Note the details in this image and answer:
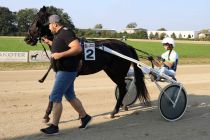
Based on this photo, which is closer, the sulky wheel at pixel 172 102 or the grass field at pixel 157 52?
the sulky wheel at pixel 172 102

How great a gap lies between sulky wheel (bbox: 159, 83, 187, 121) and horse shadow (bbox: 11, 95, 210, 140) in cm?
13

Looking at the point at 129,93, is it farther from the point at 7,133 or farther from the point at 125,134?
the point at 7,133

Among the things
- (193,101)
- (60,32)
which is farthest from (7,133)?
(193,101)

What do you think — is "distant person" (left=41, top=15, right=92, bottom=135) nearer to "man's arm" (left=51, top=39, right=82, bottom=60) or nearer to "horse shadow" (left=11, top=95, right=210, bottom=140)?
"man's arm" (left=51, top=39, right=82, bottom=60)

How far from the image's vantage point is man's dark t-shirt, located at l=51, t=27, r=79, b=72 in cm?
A: 610

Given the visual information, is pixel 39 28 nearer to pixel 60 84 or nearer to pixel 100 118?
pixel 60 84

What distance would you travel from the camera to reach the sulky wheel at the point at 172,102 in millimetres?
7469

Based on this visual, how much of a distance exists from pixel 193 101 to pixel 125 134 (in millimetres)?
3887

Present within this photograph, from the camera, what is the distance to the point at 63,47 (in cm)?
612

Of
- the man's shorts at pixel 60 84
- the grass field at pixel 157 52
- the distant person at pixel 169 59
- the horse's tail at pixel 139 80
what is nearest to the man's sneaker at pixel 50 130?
the man's shorts at pixel 60 84

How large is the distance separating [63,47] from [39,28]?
38.5 inches

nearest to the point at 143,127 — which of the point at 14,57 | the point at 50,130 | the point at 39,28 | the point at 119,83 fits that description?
the point at 119,83

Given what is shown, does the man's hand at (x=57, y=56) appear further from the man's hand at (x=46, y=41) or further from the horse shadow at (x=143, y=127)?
the horse shadow at (x=143, y=127)

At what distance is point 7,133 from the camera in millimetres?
6332
